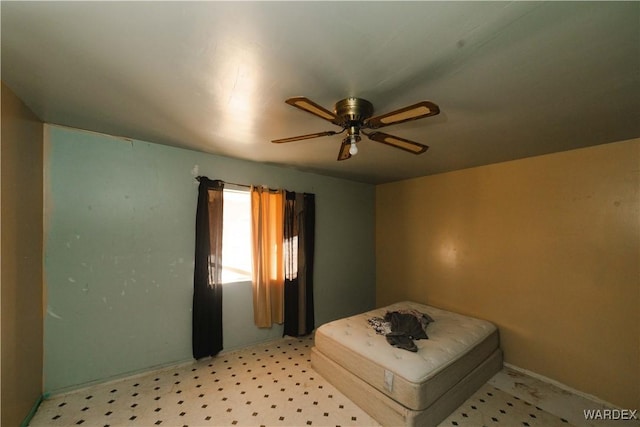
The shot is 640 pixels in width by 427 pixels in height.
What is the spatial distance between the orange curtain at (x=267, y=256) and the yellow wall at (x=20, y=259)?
5.85ft

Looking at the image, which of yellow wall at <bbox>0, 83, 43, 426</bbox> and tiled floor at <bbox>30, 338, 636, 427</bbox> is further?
tiled floor at <bbox>30, 338, 636, 427</bbox>

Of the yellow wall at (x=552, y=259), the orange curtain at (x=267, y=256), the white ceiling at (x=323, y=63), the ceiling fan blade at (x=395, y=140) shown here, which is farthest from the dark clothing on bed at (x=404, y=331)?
the white ceiling at (x=323, y=63)

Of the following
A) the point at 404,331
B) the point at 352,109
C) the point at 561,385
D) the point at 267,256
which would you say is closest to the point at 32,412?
the point at 267,256

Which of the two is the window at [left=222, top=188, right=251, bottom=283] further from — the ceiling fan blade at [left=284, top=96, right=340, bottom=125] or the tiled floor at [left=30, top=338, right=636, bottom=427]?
the ceiling fan blade at [left=284, top=96, right=340, bottom=125]

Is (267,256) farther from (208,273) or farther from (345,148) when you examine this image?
(345,148)

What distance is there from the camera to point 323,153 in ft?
8.74

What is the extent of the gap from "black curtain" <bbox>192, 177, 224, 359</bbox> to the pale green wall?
10 centimetres

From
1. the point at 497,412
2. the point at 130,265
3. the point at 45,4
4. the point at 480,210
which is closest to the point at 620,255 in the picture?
the point at 480,210

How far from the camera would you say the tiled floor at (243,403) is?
186cm

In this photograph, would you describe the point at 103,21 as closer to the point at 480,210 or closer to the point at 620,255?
the point at 480,210

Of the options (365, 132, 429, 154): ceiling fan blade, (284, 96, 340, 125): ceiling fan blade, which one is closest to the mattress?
(365, 132, 429, 154): ceiling fan blade

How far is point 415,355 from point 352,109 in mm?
1985

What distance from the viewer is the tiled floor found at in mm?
1857

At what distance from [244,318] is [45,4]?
116 inches
